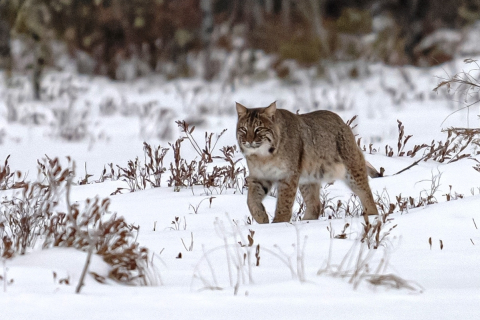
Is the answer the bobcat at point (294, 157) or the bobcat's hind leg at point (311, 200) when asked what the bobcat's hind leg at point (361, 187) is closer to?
the bobcat at point (294, 157)

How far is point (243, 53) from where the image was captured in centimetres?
1903

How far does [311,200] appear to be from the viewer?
6027 millimetres

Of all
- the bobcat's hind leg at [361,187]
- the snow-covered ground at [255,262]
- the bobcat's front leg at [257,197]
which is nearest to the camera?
the snow-covered ground at [255,262]

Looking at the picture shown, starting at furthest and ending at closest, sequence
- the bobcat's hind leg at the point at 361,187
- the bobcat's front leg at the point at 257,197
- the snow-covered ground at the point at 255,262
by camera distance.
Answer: the bobcat's hind leg at the point at 361,187, the bobcat's front leg at the point at 257,197, the snow-covered ground at the point at 255,262

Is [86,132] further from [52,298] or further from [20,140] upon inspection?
[52,298]

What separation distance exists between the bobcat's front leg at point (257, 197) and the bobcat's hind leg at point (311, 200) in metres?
0.51

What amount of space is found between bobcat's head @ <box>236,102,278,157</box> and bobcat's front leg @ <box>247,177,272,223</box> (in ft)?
0.80

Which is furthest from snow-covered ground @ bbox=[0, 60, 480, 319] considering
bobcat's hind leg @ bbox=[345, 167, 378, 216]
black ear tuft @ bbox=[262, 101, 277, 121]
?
black ear tuft @ bbox=[262, 101, 277, 121]

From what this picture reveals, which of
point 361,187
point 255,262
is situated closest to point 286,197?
point 361,187

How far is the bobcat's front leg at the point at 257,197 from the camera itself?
5.39 m

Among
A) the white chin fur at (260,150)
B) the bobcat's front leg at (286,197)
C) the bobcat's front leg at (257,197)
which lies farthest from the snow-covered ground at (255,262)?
the white chin fur at (260,150)

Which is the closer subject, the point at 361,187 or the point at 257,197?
the point at 257,197

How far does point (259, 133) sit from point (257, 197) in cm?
48

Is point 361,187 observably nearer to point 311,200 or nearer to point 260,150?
point 311,200
